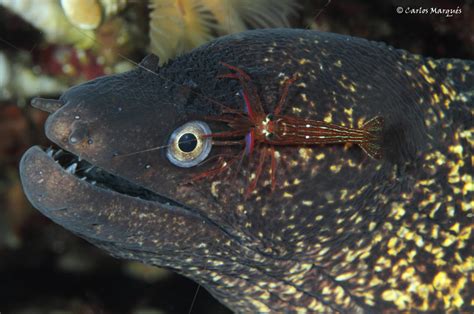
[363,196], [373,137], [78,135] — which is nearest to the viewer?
[78,135]

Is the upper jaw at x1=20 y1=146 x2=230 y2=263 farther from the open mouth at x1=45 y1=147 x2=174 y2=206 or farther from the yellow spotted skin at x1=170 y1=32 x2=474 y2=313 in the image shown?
the yellow spotted skin at x1=170 y1=32 x2=474 y2=313

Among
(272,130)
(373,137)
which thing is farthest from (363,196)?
(272,130)

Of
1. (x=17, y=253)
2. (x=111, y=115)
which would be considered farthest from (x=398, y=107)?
(x=17, y=253)

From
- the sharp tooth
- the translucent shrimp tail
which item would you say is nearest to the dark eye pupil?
the sharp tooth

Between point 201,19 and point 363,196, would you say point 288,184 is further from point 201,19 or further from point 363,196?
point 201,19

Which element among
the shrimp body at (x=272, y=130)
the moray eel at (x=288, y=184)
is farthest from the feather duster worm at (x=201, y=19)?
the shrimp body at (x=272, y=130)

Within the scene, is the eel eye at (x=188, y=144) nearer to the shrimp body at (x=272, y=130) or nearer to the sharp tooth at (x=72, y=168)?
the shrimp body at (x=272, y=130)
